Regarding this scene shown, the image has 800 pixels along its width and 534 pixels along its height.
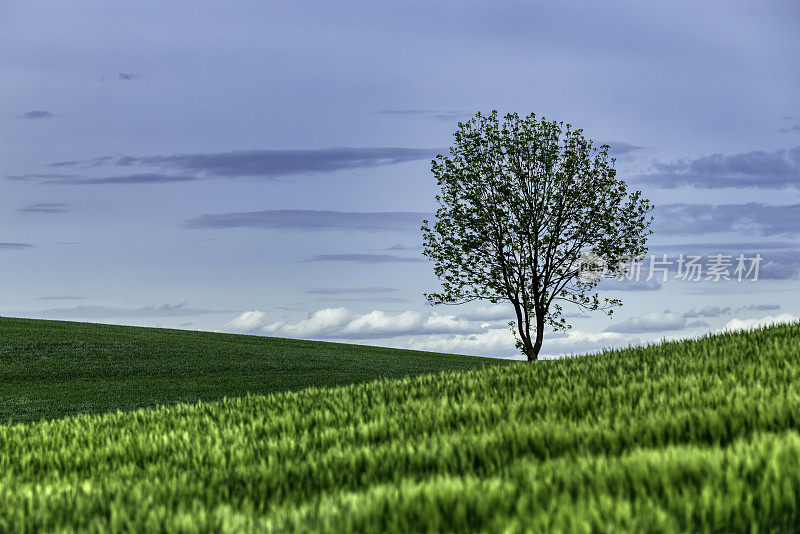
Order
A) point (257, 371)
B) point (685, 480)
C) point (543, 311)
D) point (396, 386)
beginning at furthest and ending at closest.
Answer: point (257, 371)
point (543, 311)
point (396, 386)
point (685, 480)

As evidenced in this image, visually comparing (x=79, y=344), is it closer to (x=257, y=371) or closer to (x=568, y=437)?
(x=257, y=371)

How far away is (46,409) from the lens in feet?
72.8

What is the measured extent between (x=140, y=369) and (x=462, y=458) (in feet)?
94.1

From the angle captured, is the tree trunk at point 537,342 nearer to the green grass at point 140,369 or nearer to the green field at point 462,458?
the green grass at point 140,369

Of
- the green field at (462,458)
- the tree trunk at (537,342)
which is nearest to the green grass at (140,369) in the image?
the tree trunk at (537,342)

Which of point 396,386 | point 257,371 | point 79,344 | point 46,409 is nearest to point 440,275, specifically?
point 257,371

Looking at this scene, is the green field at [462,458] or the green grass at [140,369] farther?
the green grass at [140,369]

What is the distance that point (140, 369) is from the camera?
103 ft

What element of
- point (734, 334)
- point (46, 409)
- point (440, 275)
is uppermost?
point (440, 275)

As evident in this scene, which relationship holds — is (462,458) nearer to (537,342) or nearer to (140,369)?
(537,342)

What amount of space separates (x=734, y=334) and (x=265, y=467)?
34.5 feet

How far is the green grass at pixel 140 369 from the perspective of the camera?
2434cm

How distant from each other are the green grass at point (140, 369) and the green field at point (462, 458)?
46.8 ft

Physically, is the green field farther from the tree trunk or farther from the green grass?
the tree trunk
